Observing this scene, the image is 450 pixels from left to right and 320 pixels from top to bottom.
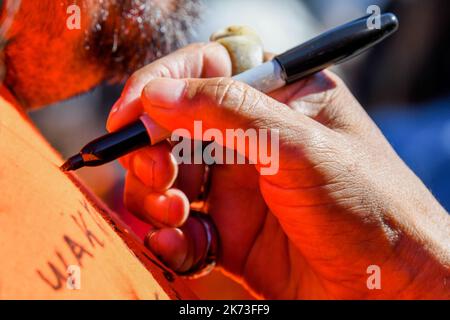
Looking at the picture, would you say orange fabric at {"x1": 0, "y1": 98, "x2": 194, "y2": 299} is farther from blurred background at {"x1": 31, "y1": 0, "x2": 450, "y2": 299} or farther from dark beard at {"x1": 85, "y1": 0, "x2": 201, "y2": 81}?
blurred background at {"x1": 31, "y1": 0, "x2": 450, "y2": 299}

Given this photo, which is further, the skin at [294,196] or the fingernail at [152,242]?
the fingernail at [152,242]

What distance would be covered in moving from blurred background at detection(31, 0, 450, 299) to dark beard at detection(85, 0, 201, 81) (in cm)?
115

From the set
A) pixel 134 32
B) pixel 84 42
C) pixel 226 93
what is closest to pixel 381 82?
pixel 134 32

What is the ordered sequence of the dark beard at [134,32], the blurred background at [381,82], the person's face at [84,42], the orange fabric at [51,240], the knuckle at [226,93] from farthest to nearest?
the blurred background at [381,82], the dark beard at [134,32], the person's face at [84,42], the knuckle at [226,93], the orange fabric at [51,240]

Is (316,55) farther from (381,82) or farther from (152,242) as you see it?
(381,82)

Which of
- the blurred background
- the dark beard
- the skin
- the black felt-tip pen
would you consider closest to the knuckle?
the skin

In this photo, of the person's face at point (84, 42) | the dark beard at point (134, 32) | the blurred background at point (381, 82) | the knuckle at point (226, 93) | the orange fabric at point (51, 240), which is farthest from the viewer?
the blurred background at point (381, 82)

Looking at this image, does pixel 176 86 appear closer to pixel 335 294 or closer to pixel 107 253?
pixel 107 253

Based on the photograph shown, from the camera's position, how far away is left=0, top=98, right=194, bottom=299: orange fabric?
23.4 inches

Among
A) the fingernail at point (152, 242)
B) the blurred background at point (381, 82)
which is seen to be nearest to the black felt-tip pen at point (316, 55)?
the fingernail at point (152, 242)

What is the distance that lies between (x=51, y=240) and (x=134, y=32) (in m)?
0.69

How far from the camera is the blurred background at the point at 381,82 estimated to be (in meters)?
2.75

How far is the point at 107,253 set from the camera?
71cm

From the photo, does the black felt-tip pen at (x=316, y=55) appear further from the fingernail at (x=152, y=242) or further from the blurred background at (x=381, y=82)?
the blurred background at (x=381, y=82)
